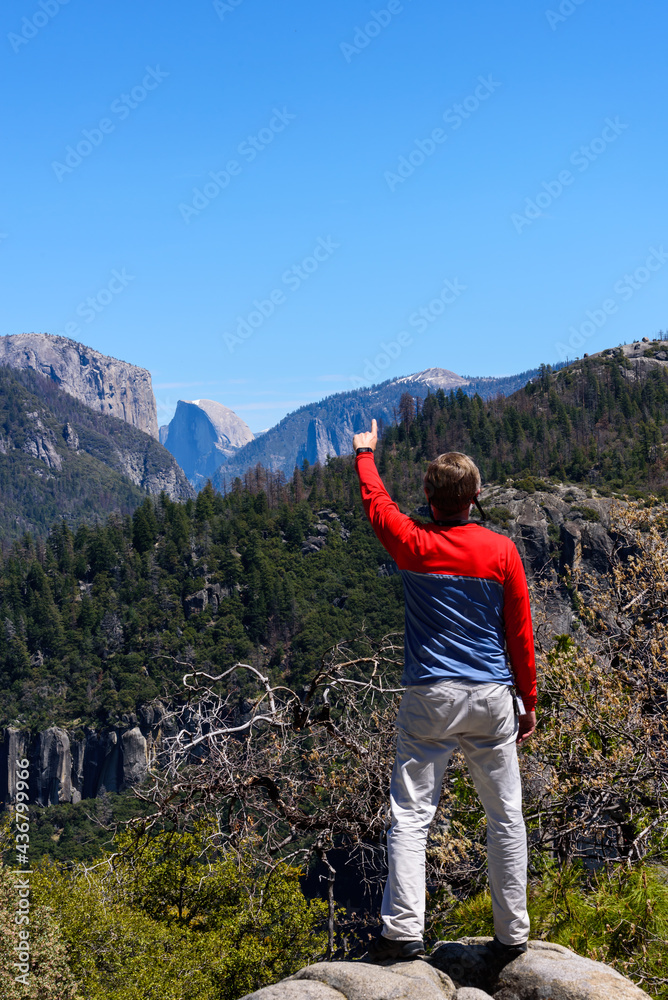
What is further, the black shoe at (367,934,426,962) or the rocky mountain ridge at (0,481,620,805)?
the rocky mountain ridge at (0,481,620,805)

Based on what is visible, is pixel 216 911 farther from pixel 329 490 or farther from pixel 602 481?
pixel 329 490

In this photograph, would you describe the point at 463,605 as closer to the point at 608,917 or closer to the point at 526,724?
the point at 526,724

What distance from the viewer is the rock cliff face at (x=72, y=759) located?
85125mm

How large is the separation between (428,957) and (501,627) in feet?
4.80

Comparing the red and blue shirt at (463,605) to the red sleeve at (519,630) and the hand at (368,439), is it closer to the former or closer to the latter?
the red sleeve at (519,630)

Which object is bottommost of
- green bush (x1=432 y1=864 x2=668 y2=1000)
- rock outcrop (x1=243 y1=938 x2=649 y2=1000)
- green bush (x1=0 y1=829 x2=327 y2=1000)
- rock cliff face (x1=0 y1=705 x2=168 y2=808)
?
rock cliff face (x1=0 y1=705 x2=168 y2=808)

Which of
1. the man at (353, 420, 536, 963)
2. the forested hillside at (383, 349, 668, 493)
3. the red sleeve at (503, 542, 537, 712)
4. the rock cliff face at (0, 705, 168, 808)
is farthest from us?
the forested hillside at (383, 349, 668, 493)

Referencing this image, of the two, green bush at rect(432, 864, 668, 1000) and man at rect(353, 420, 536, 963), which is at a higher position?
man at rect(353, 420, 536, 963)

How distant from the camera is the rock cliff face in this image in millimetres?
85125

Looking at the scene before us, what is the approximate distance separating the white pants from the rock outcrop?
0.16 metres

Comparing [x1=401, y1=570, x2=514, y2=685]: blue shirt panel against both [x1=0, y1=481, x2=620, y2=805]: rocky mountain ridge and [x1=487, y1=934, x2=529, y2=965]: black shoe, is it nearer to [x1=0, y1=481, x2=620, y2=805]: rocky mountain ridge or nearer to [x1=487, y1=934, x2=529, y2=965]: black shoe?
[x1=487, y1=934, x2=529, y2=965]: black shoe

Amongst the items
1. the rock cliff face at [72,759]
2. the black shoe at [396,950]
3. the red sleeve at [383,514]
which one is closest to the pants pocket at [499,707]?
the red sleeve at [383,514]

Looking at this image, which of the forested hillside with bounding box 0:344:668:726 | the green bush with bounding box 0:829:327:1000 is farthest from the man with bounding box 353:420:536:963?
the forested hillside with bounding box 0:344:668:726

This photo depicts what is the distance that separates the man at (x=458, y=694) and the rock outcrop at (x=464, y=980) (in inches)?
4.5
